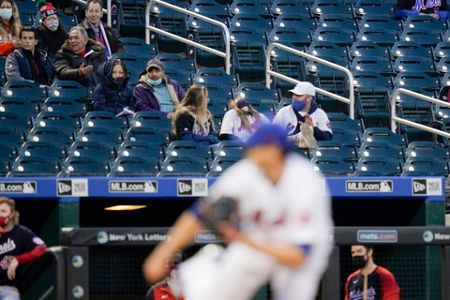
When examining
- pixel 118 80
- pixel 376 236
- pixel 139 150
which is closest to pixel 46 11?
pixel 118 80

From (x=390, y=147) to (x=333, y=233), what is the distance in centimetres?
403

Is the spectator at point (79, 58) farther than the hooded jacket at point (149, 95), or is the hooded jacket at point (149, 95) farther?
the spectator at point (79, 58)

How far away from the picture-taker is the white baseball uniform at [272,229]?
7.50 m

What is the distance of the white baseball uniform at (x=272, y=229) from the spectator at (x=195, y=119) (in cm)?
618

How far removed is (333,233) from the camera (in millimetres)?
10969

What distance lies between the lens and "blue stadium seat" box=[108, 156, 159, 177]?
44.5 feet

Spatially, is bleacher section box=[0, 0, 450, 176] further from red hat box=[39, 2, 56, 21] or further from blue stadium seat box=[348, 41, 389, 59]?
red hat box=[39, 2, 56, 21]

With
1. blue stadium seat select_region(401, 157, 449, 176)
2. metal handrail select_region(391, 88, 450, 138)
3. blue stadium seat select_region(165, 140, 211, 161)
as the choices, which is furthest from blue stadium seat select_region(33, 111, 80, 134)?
metal handrail select_region(391, 88, 450, 138)

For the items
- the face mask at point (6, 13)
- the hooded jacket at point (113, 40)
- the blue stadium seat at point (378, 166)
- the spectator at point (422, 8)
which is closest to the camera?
the blue stadium seat at point (378, 166)

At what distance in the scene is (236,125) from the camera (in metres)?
14.2

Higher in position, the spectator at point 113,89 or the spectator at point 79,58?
the spectator at point 79,58

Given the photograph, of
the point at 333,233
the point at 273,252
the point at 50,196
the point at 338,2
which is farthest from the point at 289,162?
the point at 338,2

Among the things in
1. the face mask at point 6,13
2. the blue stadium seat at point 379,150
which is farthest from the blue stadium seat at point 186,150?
the face mask at point 6,13

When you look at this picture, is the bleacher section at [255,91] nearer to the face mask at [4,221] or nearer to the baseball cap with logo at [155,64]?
the baseball cap with logo at [155,64]
